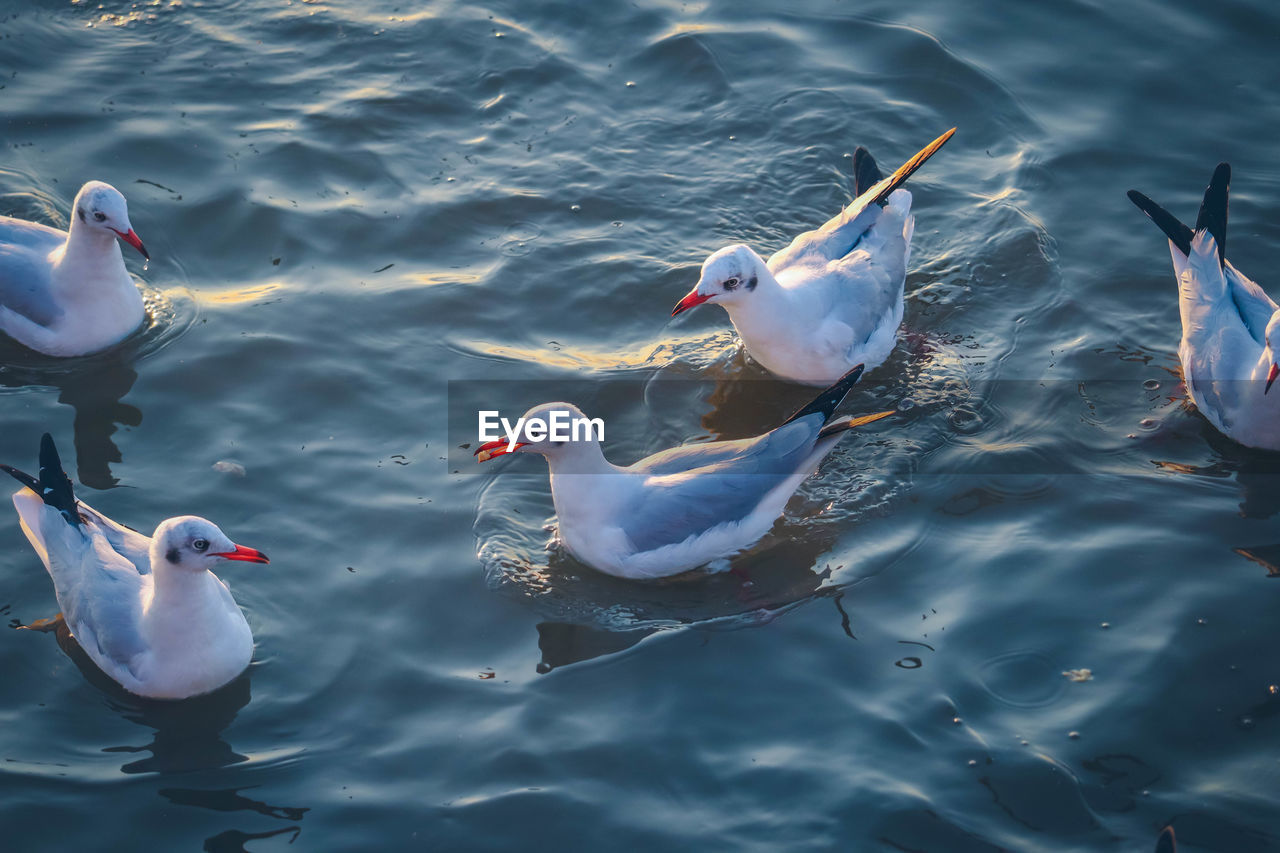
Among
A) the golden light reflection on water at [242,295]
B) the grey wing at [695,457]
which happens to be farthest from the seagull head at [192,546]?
the golden light reflection on water at [242,295]

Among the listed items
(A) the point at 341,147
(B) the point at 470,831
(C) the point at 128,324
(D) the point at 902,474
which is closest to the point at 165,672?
(B) the point at 470,831

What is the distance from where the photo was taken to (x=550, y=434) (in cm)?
580

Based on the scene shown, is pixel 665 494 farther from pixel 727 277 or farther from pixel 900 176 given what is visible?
pixel 900 176

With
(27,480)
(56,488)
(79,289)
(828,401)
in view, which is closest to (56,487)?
(56,488)

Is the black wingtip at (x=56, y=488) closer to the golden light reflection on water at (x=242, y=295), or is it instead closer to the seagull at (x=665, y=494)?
the seagull at (x=665, y=494)

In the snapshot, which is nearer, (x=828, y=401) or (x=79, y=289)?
(x=828, y=401)

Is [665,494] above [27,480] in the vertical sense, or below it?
below

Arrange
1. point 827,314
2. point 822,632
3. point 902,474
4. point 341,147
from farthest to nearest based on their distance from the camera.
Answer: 1. point 341,147
2. point 827,314
3. point 902,474
4. point 822,632

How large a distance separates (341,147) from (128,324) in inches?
94.1

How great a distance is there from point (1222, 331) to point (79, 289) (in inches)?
280

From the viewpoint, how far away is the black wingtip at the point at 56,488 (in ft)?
18.2

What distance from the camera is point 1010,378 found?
7.23m

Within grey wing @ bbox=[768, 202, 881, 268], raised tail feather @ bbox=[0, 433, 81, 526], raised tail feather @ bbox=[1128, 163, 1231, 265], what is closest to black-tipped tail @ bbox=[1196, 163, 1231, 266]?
raised tail feather @ bbox=[1128, 163, 1231, 265]

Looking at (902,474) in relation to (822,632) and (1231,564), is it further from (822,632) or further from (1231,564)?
(1231,564)
